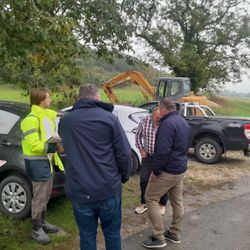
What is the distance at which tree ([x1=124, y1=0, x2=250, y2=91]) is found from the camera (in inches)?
1088

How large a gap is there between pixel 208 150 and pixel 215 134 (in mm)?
459

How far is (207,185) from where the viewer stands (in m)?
8.00

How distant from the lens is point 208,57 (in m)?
28.6

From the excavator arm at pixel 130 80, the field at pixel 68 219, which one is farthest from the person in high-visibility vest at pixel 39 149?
the excavator arm at pixel 130 80

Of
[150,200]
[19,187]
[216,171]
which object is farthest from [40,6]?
[216,171]

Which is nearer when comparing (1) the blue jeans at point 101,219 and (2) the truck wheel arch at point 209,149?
(1) the blue jeans at point 101,219

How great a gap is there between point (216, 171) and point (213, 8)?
2180cm

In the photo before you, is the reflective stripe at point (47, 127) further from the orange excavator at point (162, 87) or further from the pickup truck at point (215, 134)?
the orange excavator at point (162, 87)

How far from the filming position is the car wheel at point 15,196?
5188 mm

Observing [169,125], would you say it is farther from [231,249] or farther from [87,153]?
[231,249]

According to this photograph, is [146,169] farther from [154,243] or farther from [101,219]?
[101,219]

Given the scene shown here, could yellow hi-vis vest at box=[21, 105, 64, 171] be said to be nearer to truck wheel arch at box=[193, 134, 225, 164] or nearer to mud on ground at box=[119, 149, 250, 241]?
mud on ground at box=[119, 149, 250, 241]

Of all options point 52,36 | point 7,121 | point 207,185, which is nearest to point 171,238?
point 7,121

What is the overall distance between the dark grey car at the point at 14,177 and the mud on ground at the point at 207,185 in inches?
47.1
